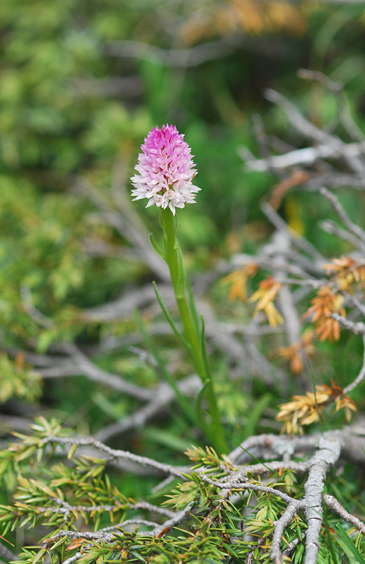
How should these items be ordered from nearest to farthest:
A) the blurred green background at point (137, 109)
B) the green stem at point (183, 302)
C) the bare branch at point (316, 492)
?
the bare branch at point (316, 492) → the green stem at point (183, 302) → the blurred green background at point (137, 109)

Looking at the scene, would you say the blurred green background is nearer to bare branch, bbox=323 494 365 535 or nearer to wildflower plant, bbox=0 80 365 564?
wildflower plant, bbox=0 80 365 564

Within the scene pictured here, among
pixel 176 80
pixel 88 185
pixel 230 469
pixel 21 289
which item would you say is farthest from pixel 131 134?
pixel 230 469

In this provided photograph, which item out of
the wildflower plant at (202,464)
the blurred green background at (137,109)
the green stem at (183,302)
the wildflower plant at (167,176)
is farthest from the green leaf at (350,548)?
the blurred green background at (137,109)

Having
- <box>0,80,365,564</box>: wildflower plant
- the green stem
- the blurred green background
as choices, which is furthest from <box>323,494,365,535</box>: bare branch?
the blurred green background

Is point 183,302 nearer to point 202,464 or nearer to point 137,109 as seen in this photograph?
point 202,464

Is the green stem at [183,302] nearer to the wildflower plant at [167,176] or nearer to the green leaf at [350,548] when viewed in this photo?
the wildflower plant at [167,176]

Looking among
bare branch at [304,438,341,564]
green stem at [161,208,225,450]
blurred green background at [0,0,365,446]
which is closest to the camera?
bare branch at [304,438,341,564]

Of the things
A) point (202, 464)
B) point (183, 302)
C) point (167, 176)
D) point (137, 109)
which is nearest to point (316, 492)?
point (202, 464)

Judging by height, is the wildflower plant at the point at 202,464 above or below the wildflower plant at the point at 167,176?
below

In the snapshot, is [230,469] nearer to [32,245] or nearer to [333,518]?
[333,518]
